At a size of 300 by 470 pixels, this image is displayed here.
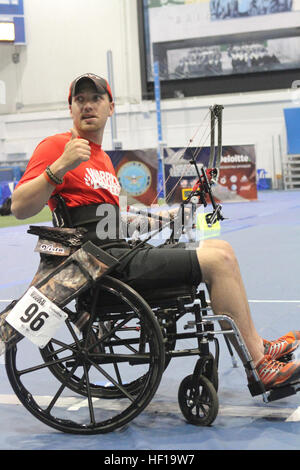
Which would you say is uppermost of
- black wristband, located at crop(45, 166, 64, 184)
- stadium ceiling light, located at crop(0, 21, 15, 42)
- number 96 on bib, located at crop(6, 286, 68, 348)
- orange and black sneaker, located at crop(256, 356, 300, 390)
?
stadium ceiling light, located at crop(0, 21, 15, 42)

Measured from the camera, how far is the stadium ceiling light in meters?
23.3

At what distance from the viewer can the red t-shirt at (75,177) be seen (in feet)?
8.33

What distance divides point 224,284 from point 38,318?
2.25ft

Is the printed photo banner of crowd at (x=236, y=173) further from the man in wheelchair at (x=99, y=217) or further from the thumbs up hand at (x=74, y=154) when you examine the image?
the thumbs up hand at (x=74, y=154)

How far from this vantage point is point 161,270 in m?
2.50

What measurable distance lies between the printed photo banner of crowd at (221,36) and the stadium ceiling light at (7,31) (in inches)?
186

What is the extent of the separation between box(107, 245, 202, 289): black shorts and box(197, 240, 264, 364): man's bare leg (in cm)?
4

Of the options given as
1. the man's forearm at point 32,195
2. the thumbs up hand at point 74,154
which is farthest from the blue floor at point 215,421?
the thumbs up hand at point 74,154

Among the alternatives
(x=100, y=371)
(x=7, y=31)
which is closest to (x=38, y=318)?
(x=100, y=371)

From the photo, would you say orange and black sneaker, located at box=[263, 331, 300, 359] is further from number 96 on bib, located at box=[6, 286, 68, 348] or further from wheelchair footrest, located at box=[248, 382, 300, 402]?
number 96 on bib, located at box=[6, 286, 68, 348]

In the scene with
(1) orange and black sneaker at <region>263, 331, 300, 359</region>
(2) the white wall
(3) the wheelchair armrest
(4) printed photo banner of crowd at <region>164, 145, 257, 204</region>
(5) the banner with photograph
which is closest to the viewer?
(3) the wheelchair armrest

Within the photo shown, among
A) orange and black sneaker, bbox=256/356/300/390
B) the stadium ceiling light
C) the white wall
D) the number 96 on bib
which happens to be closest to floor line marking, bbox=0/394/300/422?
orange and black sneaker, bbox=256/356/300/390

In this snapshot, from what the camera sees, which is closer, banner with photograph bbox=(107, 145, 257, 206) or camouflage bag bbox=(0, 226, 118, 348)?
camouflage bag bbox=(0, 226, 118, 348)

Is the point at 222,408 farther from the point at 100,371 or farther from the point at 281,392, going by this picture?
the point at 100,371
